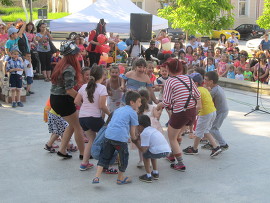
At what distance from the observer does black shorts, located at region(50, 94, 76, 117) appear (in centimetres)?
649

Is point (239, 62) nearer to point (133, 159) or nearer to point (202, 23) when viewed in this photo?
point (202, 23)

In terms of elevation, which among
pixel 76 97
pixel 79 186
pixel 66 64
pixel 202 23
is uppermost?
pixel 202 23

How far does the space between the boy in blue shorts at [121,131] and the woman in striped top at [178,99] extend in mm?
709

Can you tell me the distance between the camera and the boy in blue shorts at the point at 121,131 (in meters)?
5.77

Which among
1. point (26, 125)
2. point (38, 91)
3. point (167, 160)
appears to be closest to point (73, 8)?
point (38, 91)

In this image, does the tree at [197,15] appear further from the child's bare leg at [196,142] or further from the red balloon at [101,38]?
the child's bare leg at [196,142]

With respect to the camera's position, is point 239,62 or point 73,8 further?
point 73,8

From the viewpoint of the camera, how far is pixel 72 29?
640 inches

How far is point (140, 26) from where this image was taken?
15.3m

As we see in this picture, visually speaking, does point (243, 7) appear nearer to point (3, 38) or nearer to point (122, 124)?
point (3, 38)

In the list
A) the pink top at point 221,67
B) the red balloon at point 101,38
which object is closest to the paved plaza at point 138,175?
the red balloon at point 101,38

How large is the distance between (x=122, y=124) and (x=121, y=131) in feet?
0.30

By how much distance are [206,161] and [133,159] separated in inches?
45.6

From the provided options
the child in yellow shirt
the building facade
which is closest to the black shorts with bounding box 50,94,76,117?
the child in yellow shirt
